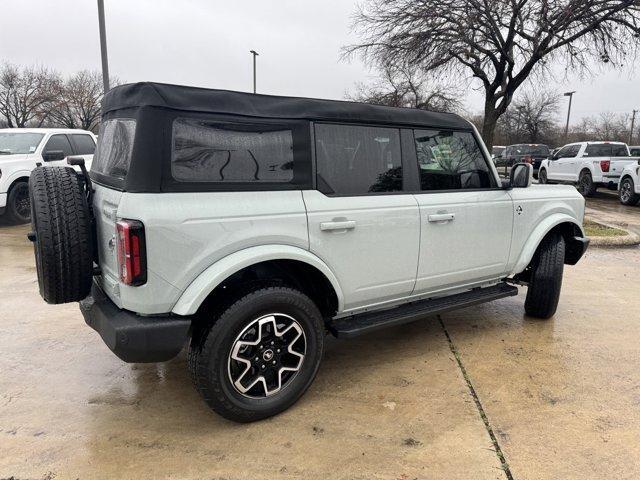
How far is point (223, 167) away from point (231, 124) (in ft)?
0.84

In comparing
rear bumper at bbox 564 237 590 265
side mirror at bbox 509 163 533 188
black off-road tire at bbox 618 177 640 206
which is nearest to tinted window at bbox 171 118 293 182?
side mirror at bbox 509 163 533 188

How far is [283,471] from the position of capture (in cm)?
246

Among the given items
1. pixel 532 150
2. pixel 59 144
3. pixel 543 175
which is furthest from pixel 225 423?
pixel 532 150

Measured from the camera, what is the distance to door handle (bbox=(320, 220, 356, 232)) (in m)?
2.95

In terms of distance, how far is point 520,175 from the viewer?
3.99m

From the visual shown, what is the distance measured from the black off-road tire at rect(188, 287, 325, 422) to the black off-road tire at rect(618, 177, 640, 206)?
550 inches

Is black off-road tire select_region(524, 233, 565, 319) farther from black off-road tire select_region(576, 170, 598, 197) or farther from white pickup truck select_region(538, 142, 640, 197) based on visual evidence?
black off-road tire select_region(576, 170, 598, 197)

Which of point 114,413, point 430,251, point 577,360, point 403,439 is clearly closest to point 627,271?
point 577,360

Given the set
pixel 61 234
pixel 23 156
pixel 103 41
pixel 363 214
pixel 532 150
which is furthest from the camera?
pixel 532 150

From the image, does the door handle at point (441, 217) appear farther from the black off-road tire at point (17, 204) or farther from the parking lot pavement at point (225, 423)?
the black off-road tire at point (17, 204)

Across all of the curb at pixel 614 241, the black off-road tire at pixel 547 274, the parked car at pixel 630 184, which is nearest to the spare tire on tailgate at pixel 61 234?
the black off-road tire at pixel 547 274

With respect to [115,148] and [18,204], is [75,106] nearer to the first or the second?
[18,204]

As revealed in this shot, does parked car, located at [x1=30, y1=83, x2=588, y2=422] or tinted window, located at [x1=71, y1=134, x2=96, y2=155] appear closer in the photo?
parked car, located at [x1=30, y1=83, x2=588, y2=422]

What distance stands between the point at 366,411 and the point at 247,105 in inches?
78.5
